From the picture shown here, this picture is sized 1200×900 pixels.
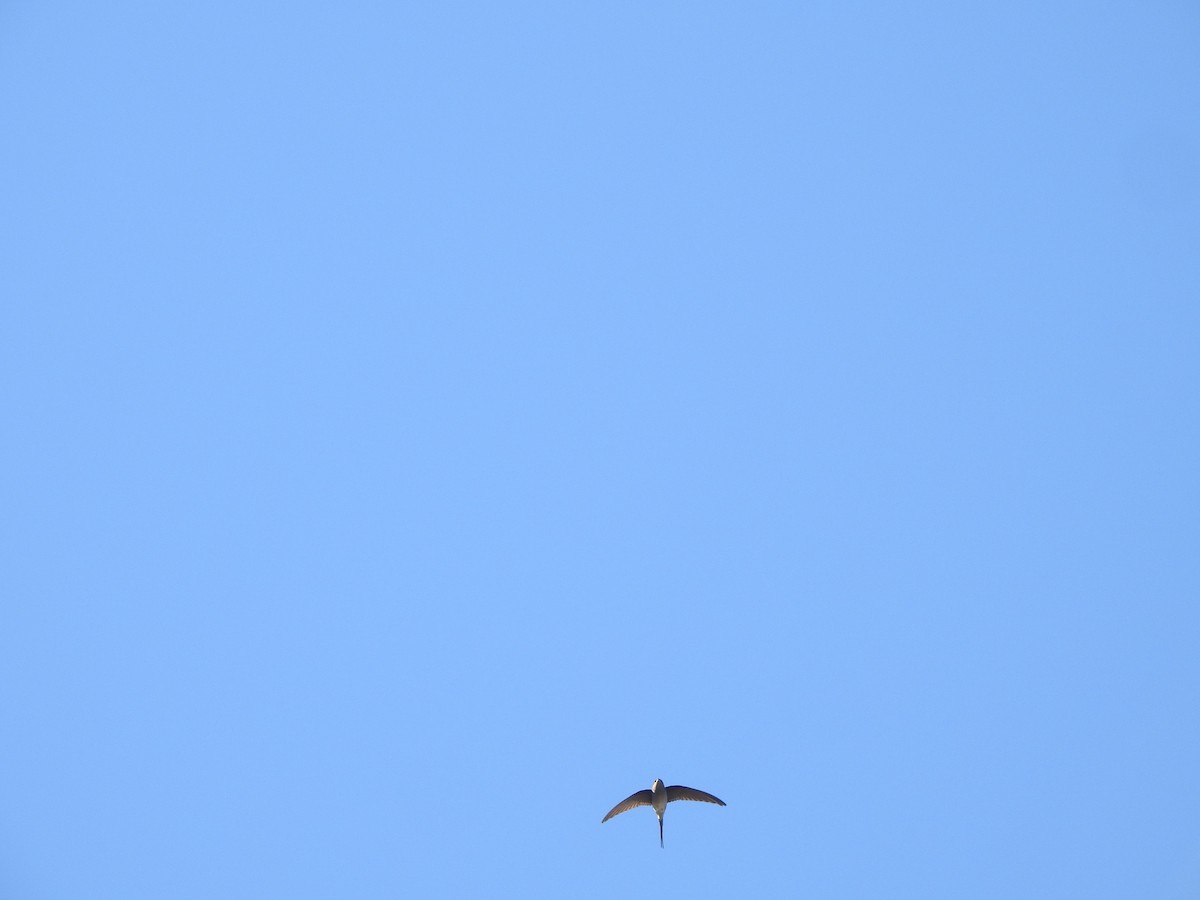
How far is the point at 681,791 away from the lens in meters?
25.3
